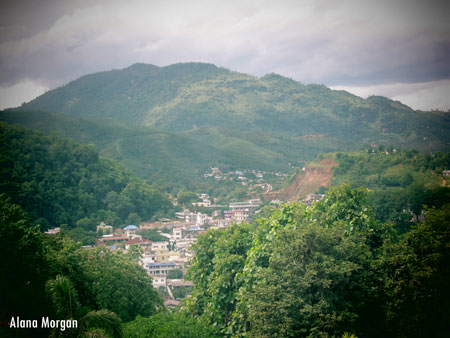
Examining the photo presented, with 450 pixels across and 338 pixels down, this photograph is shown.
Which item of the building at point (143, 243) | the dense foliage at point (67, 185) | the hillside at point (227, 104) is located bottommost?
the building at point (143, 243)

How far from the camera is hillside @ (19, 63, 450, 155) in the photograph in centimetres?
12731

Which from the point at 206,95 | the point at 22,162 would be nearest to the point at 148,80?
the point at 206,95

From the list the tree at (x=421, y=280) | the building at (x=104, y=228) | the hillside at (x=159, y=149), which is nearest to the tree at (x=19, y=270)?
the tree at (x=421, y=280)

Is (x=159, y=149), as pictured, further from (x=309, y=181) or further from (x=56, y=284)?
(x=56, y=284)

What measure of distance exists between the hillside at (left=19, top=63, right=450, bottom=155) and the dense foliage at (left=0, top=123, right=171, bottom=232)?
7048cm

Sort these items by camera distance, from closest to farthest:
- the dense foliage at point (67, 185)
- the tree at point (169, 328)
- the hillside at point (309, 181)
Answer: the tree at point (169, 328) < the dense foliage at point (67, 185) < the hillside at point (309, 181)

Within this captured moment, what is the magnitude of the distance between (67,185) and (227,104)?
115 metres

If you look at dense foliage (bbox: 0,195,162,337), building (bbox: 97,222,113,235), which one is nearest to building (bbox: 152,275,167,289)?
building (bbox: 97,222,113,235)

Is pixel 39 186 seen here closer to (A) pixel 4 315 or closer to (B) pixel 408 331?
(A) pixel 4 315

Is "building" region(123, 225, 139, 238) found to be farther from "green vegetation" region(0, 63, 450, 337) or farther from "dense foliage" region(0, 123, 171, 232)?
"dense foliage" region(0, 123, 171, 232)

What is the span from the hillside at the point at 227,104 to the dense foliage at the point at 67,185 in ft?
231

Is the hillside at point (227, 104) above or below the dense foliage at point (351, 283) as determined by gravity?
above

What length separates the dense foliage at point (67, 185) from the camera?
3272 cm

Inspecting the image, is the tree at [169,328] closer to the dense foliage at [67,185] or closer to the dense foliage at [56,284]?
the dense foliage at [56,284]
